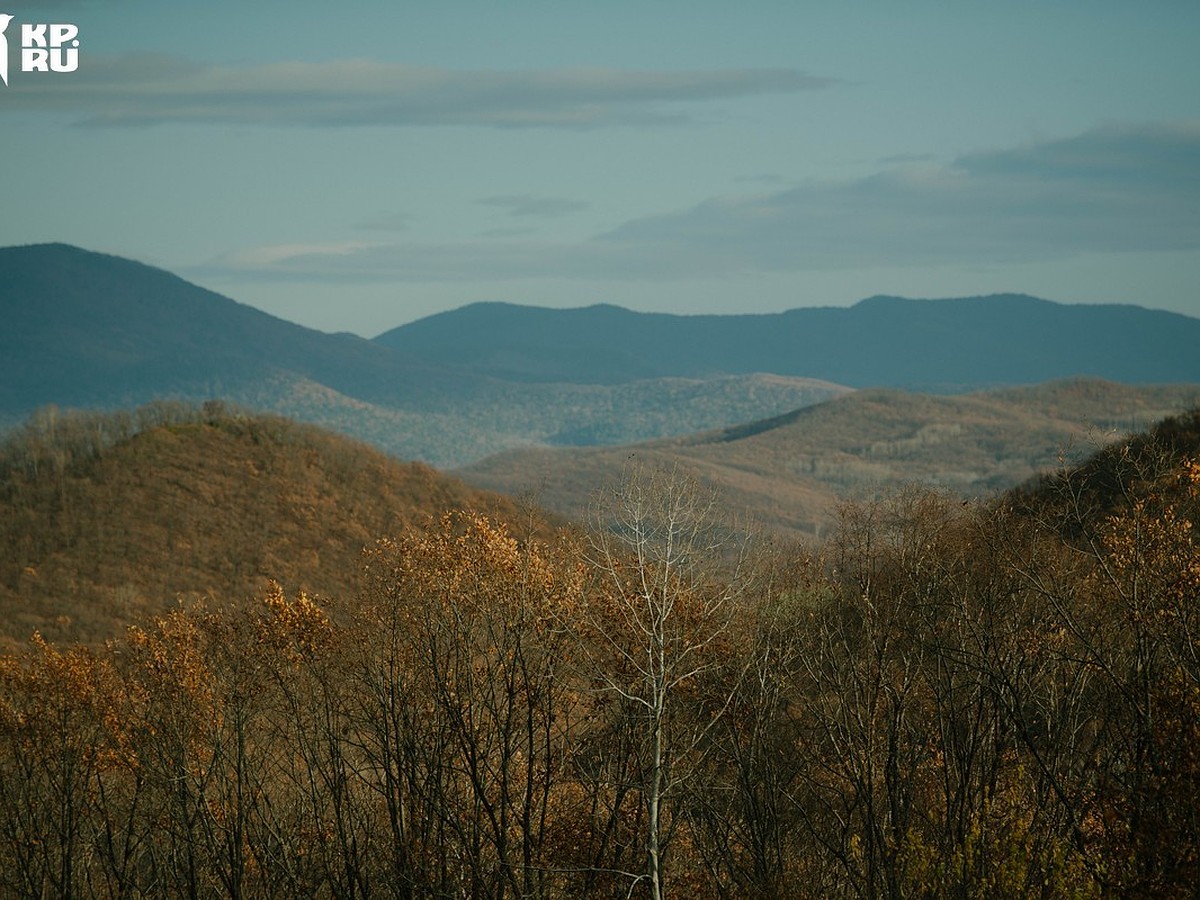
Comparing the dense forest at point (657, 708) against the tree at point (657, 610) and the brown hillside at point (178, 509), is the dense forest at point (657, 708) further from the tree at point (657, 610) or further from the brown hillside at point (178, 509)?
the brown hillside at point (178, 509)

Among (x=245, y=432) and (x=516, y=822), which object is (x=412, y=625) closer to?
(x=516, y=822)

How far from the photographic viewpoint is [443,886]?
38062 mm

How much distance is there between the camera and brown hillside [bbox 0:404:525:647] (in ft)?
368

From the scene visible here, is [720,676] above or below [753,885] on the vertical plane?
above

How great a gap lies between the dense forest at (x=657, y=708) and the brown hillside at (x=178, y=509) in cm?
5359

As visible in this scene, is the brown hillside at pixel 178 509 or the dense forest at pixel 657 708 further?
the brown hillside at pixel 178 509

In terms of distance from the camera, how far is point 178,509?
132250 millimetres

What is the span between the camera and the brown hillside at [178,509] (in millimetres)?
112312

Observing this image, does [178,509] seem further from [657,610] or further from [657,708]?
[657,708]

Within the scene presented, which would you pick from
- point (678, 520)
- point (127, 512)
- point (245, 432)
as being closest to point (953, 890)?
point (678, 520)

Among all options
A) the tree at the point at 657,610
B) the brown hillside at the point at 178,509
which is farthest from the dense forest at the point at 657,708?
the brown hillside at the point at 178,509

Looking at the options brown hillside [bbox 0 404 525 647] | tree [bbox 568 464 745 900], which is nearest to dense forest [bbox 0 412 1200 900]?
tree [bbox 568 464 745 900]

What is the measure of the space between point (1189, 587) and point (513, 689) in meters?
19.1

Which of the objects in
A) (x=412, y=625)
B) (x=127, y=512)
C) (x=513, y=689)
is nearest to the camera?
(x=513, y=689)
